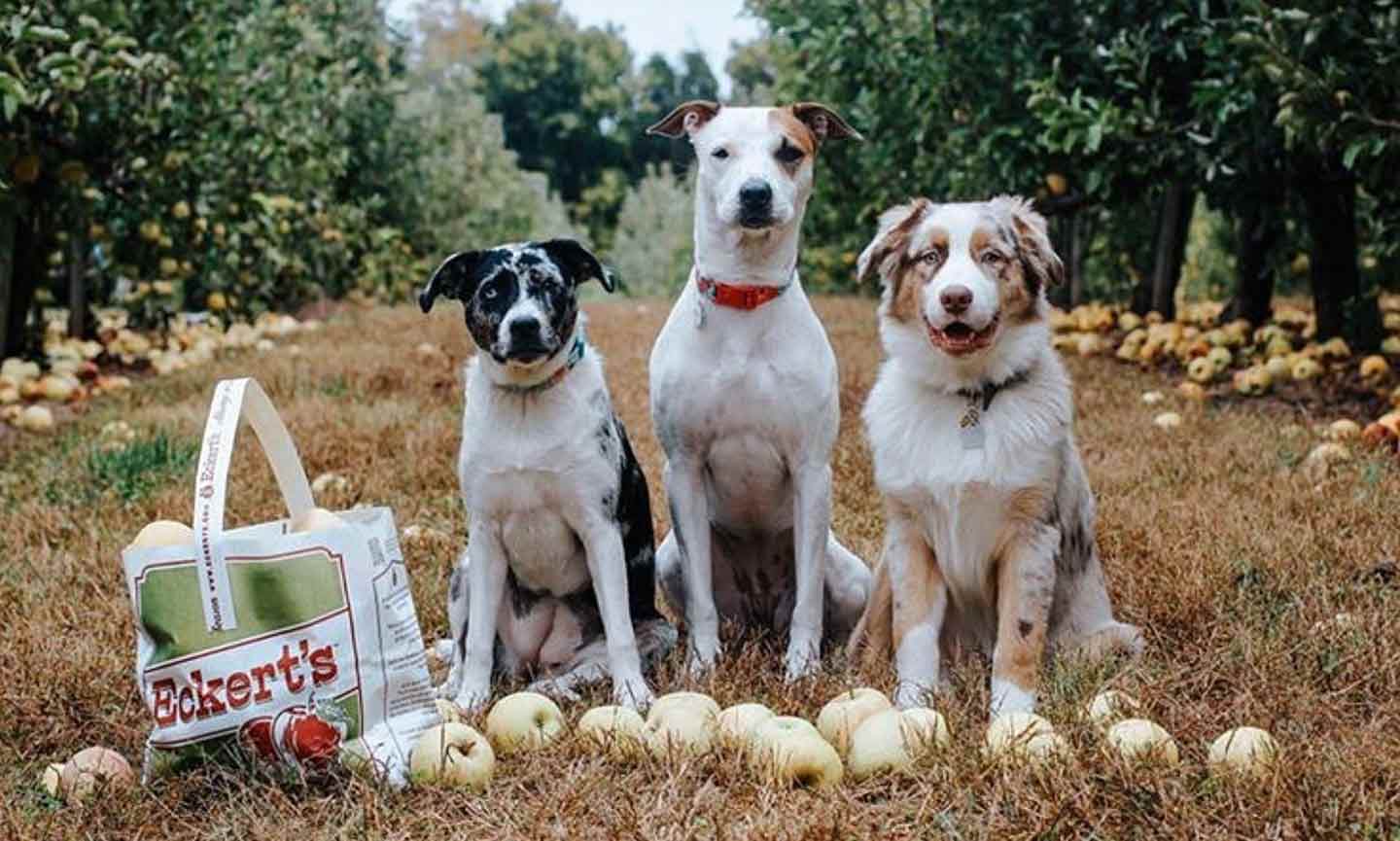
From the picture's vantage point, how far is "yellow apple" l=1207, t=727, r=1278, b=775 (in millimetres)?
2707

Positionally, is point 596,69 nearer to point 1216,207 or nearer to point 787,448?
point 1216,207

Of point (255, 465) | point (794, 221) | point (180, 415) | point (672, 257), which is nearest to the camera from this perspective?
point (794, 221)

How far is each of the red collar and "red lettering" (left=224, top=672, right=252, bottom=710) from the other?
1.77 m

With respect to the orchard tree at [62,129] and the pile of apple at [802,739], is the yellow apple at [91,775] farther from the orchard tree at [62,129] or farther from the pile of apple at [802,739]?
the orchard tree at [62,129]

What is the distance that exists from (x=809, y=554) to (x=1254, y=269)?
7589 mm

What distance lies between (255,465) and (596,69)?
39132 mm

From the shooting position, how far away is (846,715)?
3.14m

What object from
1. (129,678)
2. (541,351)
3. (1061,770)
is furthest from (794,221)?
(129,678)

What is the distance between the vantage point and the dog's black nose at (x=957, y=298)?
3447 millimetres

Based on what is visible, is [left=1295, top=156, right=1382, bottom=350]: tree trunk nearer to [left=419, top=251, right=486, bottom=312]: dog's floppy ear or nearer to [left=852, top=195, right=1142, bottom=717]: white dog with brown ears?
[left=852, top=195, right=1142, bottom=717]: white dog with brown ears

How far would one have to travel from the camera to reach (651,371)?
4184 mm

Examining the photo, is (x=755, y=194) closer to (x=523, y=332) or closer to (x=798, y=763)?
(x=523, y=332)

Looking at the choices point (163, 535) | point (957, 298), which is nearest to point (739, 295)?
point (957, 298)

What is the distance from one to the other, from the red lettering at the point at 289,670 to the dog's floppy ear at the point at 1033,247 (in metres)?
2.07
